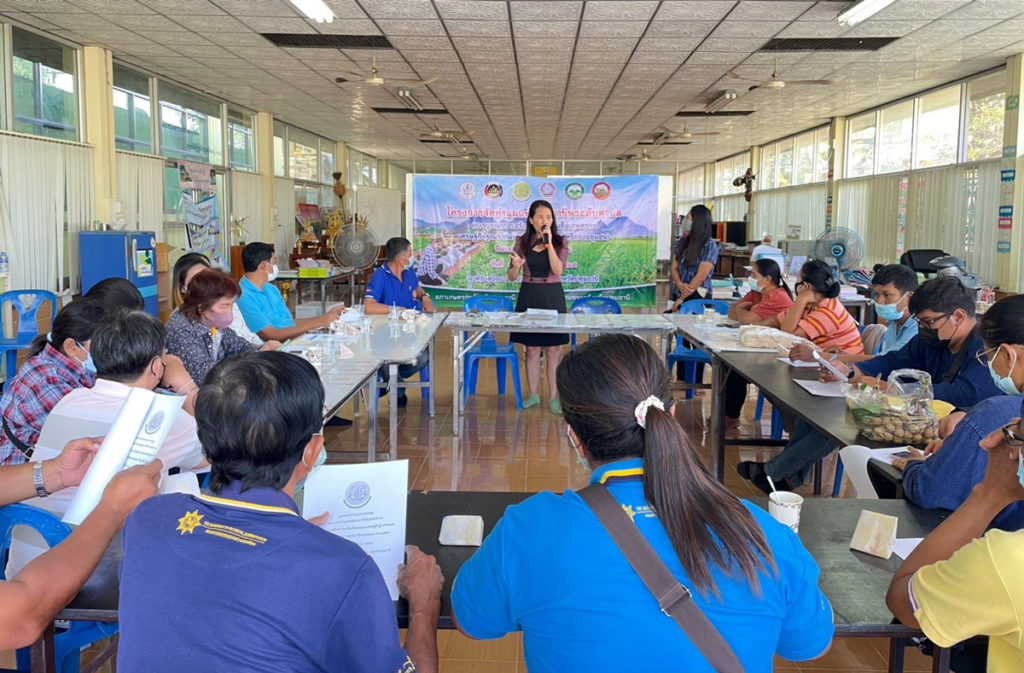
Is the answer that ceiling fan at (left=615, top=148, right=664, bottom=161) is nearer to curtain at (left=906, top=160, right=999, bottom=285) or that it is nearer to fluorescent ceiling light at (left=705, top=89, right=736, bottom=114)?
fluorescent ceiling light at (left=705, top=89, right=736, bottom=114)

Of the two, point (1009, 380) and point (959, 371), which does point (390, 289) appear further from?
point (1009, 380)

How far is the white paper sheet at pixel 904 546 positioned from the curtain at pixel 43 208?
7245 mm

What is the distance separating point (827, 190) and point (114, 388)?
13.0 metres

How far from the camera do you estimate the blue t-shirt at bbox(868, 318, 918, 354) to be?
3.82 m

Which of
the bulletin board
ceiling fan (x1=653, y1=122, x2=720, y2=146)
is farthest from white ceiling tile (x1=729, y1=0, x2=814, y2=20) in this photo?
the bulletin board

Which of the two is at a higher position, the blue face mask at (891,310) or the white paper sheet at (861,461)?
the blue face mask at (891,310)

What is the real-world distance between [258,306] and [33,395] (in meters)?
2.24

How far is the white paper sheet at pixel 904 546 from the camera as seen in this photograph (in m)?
1.74

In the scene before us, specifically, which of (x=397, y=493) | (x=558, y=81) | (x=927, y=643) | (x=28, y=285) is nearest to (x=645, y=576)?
(x=397, y=493)

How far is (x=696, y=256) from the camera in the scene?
642 centimetres

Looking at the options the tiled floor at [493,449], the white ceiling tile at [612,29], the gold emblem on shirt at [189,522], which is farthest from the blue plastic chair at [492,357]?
the gold emblem on shirt at [189,522]

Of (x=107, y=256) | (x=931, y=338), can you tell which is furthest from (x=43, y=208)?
(x=931, y=338)

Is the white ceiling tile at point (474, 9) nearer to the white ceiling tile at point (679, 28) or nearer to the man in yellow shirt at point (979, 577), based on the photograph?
the white ceiling tile at point (679, 28)

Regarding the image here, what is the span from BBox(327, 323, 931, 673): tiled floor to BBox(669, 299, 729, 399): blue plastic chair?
249 millimetres
